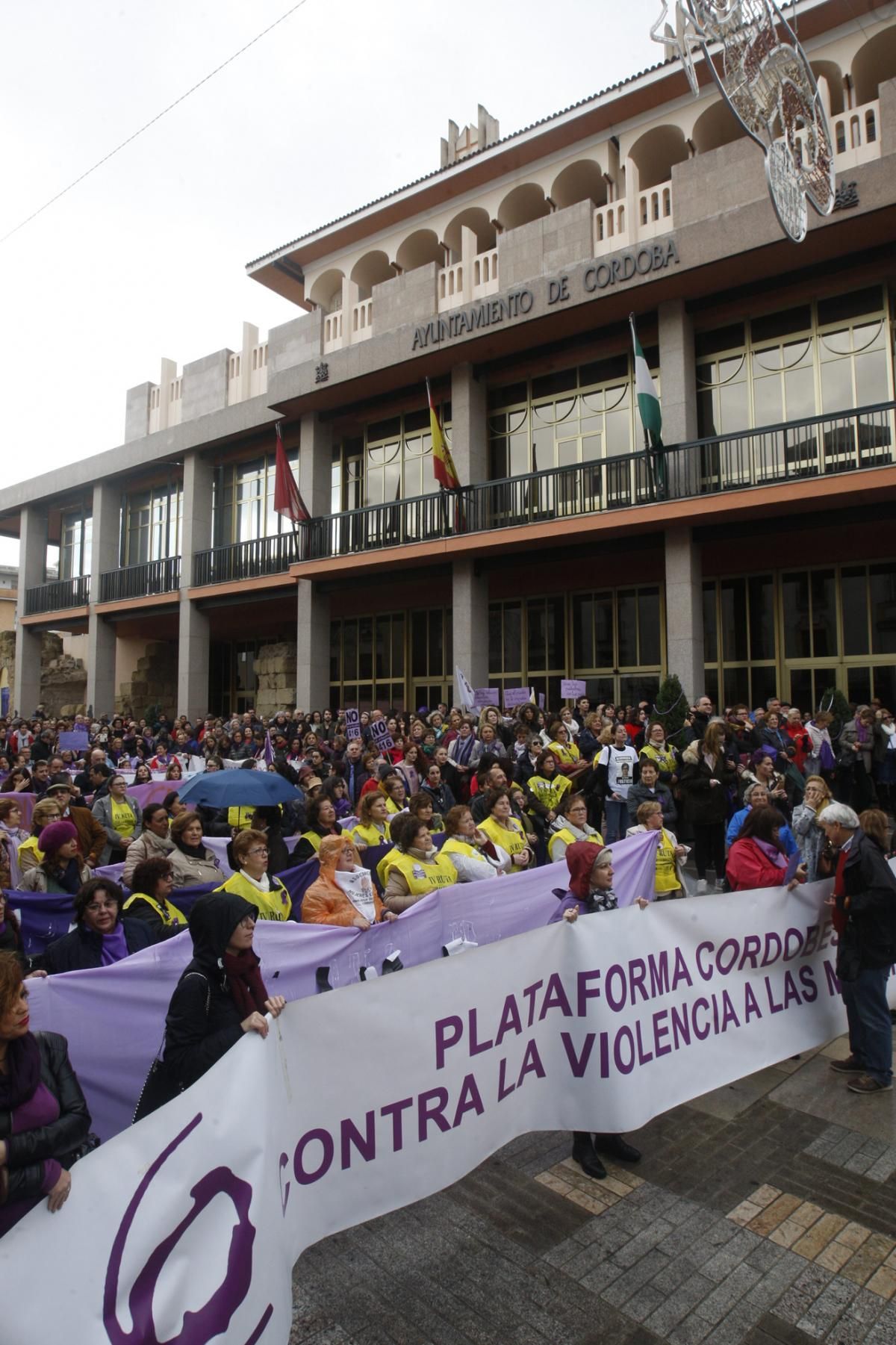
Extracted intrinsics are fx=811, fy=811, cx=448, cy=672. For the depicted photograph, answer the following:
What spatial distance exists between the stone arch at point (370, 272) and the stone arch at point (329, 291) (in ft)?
1.79

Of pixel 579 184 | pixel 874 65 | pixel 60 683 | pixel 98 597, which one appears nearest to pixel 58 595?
pixel 98 597

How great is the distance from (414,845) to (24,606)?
29829 mm

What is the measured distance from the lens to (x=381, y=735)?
1390 centimetres

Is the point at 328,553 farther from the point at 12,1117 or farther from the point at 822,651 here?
the point at 12,1117

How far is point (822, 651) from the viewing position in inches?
658

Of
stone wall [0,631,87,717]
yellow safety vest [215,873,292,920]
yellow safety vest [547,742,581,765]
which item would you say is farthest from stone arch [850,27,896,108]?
stone wall [0,631,87,717]

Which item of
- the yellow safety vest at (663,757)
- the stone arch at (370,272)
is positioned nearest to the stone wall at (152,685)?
the stone arch at (370,272)

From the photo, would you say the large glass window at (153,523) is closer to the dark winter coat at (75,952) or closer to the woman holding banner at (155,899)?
the woman holding banner at (155,899)

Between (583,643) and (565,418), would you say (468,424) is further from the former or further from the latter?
(583,643)

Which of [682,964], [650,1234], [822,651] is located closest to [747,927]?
[682,964]

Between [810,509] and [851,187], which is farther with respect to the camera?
[810,509]

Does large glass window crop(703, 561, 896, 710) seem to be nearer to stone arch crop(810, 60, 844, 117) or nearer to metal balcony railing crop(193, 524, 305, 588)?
stone arch crop(810, 60, 844, 117)

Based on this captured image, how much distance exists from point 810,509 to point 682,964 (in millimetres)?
12840

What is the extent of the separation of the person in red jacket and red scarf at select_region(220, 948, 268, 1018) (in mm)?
3335
